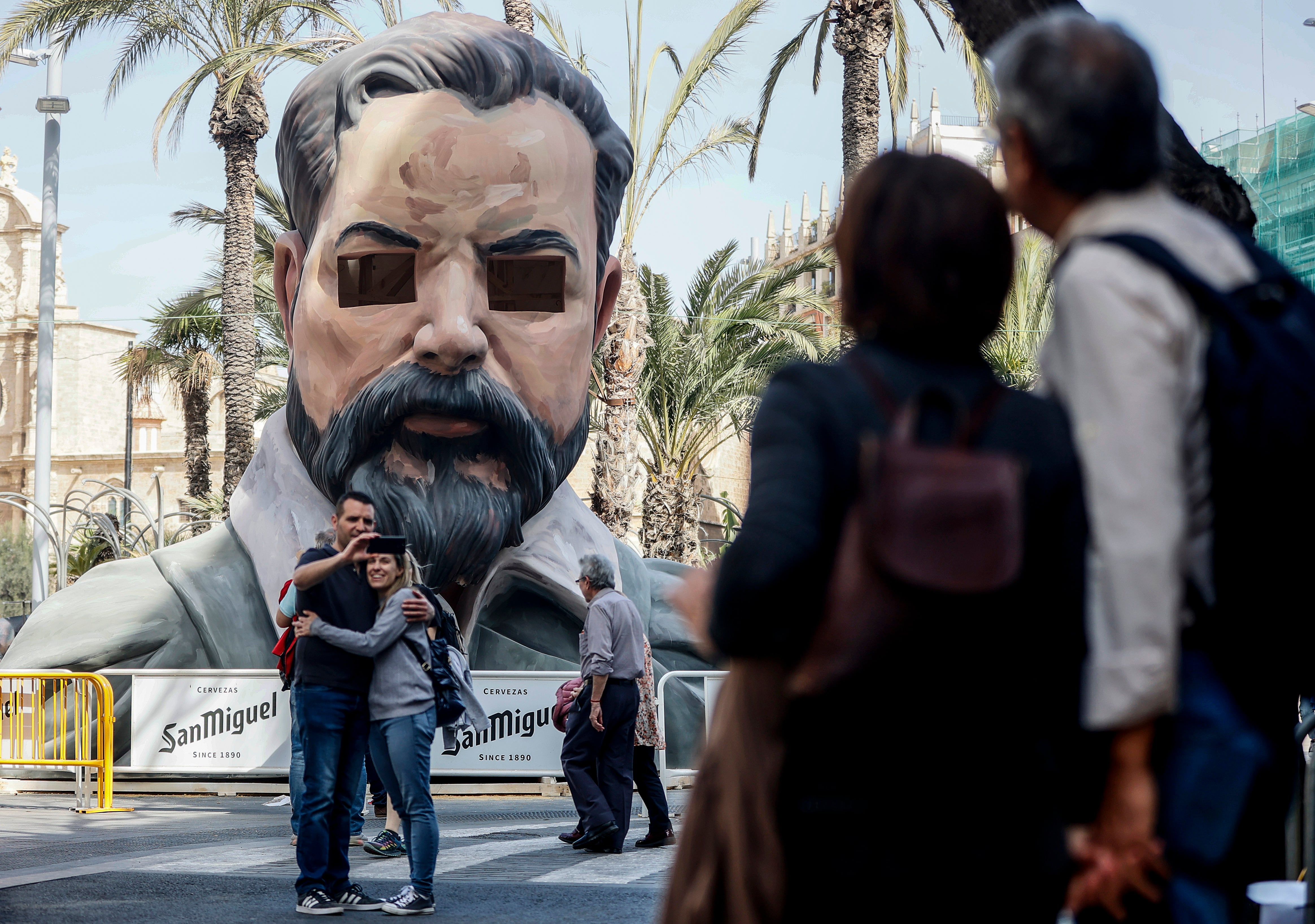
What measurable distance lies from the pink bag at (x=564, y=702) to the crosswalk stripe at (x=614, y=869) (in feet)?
3.58

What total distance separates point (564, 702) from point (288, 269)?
4.45m

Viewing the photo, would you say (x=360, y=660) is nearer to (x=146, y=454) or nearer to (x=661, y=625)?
(x=661, y=625)

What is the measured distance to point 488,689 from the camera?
11227 mm

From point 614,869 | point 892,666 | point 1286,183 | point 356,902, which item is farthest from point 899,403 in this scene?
point 1286,183

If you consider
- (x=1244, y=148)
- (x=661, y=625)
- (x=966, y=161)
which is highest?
(x=1244, y=148)

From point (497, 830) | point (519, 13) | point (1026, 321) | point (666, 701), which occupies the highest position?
point (519, 13)

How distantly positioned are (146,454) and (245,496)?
48.2 m

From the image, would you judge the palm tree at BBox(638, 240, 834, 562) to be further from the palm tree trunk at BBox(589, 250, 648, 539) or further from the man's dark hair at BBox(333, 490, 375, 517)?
the man's dark hair at BBox(333, 490, 375, 517)

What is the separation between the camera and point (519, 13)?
1761 cm

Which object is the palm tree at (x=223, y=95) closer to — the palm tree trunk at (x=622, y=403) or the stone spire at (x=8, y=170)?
the palm tree trunk at (x=622, y=403)

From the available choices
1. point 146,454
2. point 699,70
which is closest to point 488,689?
point 699,70

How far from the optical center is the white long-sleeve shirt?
5.73 ft

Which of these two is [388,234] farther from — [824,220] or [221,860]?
[824,220]

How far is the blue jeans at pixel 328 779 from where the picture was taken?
18.4 ft
